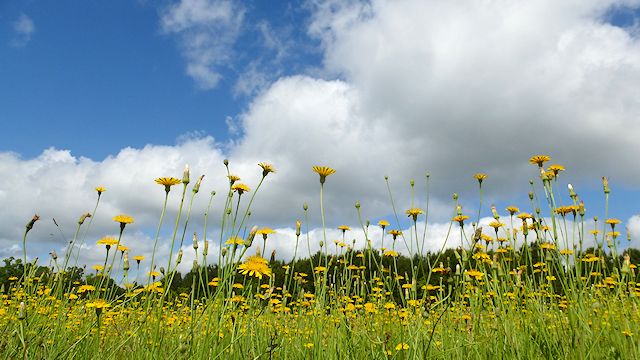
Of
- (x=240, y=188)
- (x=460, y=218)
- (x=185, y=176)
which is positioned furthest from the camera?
(x=460, y=218)

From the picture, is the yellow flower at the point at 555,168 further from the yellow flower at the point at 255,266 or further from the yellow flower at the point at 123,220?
the yellow flower at the point at 123,220

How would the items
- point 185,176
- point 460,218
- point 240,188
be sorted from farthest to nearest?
1. point 460,218
2. point 240,188
3. point 185,176

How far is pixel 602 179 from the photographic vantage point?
3232 mm

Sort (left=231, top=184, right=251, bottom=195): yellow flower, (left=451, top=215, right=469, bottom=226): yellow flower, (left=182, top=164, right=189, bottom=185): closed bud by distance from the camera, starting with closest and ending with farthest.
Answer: (left=182, top=164, right=189, bottom=185): closed bud
(left=231, top=184, right=251, bottom=195): yellow flower
(left=451, top=215, right=469, bottom=226): yellow flower

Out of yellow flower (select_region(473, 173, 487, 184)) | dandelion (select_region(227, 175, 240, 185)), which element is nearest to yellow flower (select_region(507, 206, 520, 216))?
yellow flower (select_region(473, 173, 487, 184))

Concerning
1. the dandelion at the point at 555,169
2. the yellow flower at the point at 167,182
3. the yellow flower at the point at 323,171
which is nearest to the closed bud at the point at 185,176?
the yellow flower at the point at 167,182

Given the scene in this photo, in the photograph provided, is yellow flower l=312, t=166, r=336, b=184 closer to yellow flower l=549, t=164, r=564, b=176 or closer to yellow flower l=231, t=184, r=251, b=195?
yellow flower l=231, t=184, r=251, b=195

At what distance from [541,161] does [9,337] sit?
13.0 ft

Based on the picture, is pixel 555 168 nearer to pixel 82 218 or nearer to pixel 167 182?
pixel 167 182

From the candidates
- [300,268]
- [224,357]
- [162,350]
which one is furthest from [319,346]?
[300,268]

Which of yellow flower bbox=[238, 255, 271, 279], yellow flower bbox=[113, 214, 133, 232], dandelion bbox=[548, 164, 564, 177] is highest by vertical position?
dandelion bbox=[548, 164, 564, 177]

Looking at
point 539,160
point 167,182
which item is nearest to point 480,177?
point 539,160

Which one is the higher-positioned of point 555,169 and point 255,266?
point 555,169

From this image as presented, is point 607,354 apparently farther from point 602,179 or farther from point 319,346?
point 319,346
